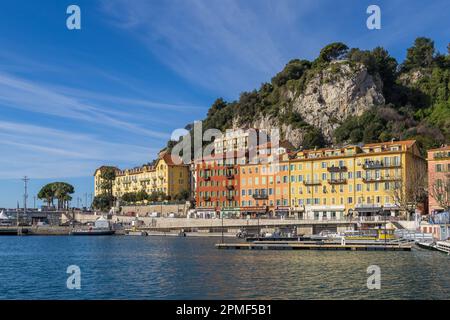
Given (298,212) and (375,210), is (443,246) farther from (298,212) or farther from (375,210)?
(298,212)

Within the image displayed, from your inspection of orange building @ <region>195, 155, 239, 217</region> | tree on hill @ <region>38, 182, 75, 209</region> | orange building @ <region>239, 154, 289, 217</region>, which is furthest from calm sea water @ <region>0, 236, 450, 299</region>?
tree on hill @ <region>38, 182, 75, 209</region>

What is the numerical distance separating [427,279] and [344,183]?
212 ft

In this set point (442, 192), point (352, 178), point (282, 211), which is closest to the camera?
point (442, 192)

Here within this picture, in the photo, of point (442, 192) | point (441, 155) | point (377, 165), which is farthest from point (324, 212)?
point (442, 192)

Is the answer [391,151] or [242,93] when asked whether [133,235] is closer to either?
[391,151]

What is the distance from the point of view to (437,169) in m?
90.2

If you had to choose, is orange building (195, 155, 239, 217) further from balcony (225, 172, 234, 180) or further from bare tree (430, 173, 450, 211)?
bare tree (430, 173, 450, 211)

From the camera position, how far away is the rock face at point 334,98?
458 feet

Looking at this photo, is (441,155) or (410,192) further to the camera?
(410,192)

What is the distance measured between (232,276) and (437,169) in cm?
6109

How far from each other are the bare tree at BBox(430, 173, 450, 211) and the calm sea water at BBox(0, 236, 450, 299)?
87.6ft

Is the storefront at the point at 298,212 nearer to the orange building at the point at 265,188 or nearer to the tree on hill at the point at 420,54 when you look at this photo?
the orange building at the point at 265,188

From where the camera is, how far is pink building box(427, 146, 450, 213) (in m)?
88.3
